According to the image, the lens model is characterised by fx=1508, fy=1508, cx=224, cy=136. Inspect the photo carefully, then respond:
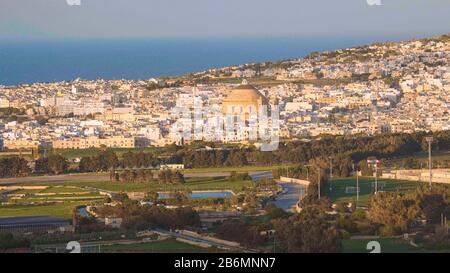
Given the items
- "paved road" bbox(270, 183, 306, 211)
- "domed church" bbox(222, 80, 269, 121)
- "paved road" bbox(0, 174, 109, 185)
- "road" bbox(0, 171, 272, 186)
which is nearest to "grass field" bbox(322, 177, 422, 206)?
"paved road" bbox(270, 183, 306, 211)

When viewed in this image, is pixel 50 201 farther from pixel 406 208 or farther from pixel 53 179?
pixel 406 208

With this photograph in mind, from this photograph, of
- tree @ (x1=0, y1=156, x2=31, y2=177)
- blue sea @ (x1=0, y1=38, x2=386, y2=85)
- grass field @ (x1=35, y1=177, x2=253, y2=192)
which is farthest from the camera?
blue sea @ (x1=0, y1=38, x2=386, y2=85)

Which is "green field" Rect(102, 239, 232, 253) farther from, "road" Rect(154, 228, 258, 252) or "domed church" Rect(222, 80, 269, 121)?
"domed church" Rect(222, 80, 269, 121)

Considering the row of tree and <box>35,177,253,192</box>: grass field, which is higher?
the row of tree

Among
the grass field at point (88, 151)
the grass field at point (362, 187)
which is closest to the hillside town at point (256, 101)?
the grass field at point (88, 151)

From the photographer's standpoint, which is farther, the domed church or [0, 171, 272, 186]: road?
the domed church

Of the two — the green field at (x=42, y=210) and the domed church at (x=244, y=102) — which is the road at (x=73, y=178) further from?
the domed church at (x=244, y=102)
